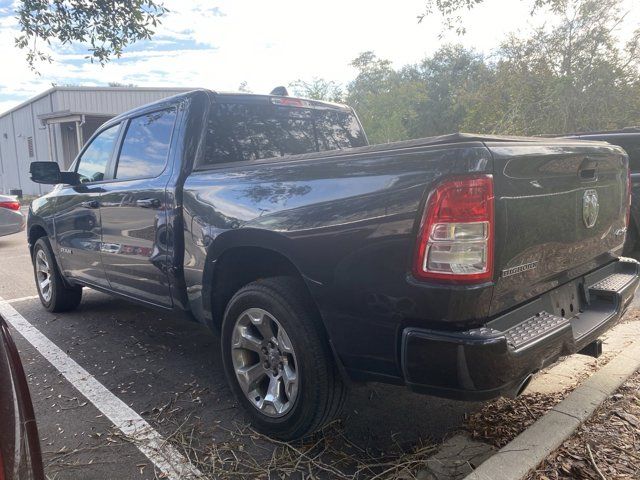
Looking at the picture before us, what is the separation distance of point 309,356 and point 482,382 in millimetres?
840

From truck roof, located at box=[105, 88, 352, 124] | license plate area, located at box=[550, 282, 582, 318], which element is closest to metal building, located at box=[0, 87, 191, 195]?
truck roof, located at box=[105, 88, 352, 124]

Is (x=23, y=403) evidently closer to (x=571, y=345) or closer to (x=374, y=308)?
(x=374, y=308)

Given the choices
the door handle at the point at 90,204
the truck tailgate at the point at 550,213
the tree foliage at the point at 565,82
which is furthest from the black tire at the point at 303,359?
the tree foliage at the point at 565,82

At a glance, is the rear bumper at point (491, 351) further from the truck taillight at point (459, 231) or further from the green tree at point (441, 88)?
the green tree at point (441, 88)

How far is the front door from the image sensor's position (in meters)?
4.35

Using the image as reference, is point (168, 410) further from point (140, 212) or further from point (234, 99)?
point (234, 99)

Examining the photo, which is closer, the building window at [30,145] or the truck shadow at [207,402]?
the truck shadow at [207,402]

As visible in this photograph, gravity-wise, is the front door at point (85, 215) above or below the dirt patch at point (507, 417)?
above

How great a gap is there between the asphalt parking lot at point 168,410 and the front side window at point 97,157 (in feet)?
4.76

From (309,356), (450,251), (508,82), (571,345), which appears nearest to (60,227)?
(309,356)

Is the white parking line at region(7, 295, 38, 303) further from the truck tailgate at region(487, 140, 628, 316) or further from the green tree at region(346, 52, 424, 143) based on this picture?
the green tree at region(346, 52, 424, 143)

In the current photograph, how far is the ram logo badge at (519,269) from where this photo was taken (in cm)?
215

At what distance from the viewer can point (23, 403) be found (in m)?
1.46

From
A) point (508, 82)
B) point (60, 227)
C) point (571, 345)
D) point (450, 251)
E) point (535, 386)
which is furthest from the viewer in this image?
point (508, 82)
